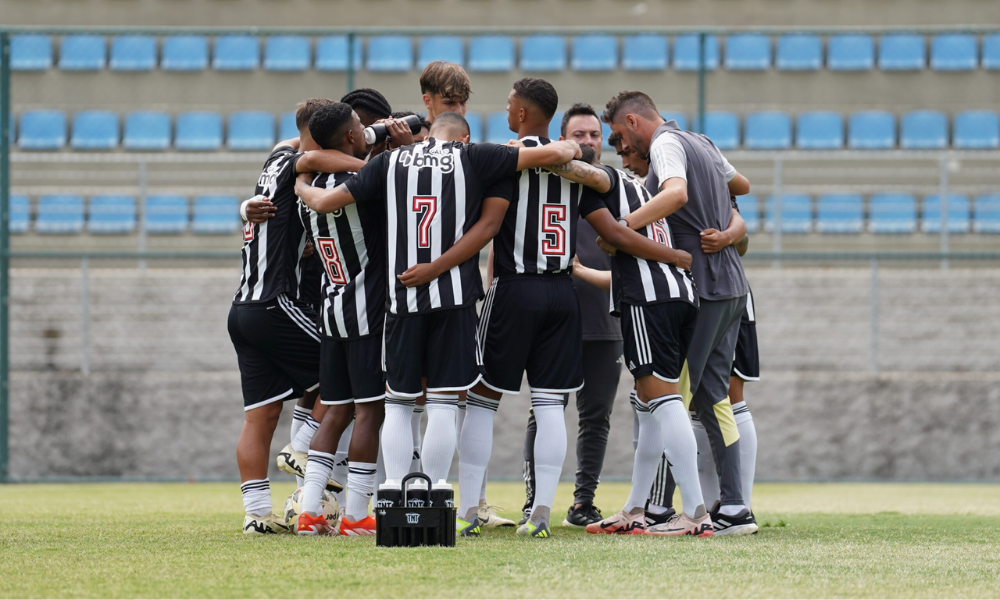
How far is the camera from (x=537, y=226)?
154 inches

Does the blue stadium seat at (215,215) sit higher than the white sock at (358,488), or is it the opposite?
the blue stadium seat at (215,215)

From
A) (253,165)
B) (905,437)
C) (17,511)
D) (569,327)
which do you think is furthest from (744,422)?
(253,165)

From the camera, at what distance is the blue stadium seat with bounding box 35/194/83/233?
1209cm

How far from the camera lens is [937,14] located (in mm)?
14211

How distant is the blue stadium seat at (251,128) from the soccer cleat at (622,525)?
34.3 ft

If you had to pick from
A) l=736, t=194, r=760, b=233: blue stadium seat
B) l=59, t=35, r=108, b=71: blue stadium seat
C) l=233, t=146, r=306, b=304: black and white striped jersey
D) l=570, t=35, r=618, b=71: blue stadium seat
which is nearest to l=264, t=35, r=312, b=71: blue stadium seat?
l=59, t=35, r=108, b=71: blue stadium seat

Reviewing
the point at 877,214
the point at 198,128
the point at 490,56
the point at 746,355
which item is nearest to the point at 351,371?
the point at 746,355

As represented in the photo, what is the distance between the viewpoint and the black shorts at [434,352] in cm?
374

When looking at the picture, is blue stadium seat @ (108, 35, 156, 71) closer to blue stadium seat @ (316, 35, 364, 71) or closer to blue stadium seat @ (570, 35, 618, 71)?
blue stadium seat @ (316, 35, 364, 71)

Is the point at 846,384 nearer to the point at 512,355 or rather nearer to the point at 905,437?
the point at 905,437

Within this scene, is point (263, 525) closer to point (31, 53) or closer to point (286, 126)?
point (286, 126)

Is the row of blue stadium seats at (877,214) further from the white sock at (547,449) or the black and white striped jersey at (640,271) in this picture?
the white sock at (547,449)

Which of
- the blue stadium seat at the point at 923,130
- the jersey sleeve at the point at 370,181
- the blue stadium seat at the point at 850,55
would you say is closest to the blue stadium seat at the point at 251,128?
the blue stadium seat at the point at 850,55

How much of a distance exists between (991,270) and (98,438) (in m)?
8.50
